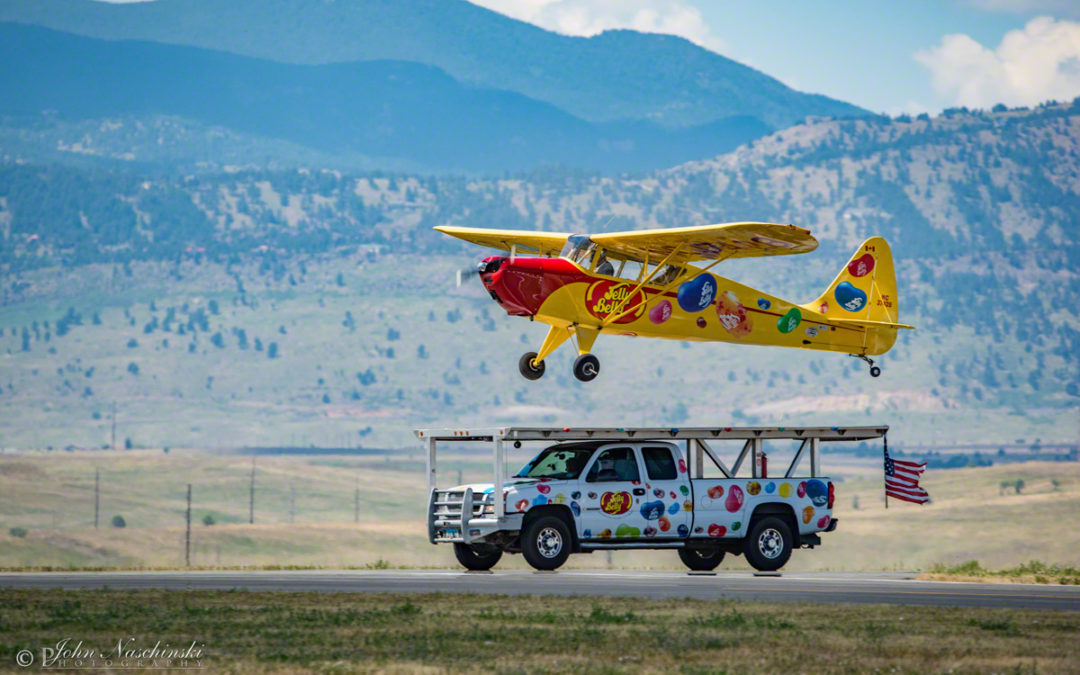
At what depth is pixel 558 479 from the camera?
78.3 feet

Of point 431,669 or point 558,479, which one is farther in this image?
point 558,479

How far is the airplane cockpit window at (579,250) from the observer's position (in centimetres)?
2903

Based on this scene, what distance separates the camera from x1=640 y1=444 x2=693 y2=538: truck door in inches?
945

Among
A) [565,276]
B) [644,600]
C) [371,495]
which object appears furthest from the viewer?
[371,495]

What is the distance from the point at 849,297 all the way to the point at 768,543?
8583 millimetres

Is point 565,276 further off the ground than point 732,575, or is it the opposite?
point 565,276

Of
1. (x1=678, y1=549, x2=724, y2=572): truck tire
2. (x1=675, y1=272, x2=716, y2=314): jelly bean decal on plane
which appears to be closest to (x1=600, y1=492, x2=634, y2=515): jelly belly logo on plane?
(x1=678, y1=549, x2=724, y2=572): truck tire

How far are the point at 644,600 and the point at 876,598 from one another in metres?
3.54

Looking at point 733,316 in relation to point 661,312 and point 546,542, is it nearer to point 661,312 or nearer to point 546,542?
point 661,312

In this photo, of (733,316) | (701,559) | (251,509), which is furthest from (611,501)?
(251,509)

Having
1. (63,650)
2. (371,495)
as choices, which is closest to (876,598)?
(63,650)

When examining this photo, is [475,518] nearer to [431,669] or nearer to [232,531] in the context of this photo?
[431,669]

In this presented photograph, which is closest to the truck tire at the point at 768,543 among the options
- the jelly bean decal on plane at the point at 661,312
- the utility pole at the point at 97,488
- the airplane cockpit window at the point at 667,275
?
the jelly bean decal on plane at the point at 661,312

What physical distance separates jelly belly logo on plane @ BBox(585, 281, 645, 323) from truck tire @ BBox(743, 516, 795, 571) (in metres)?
5.80
